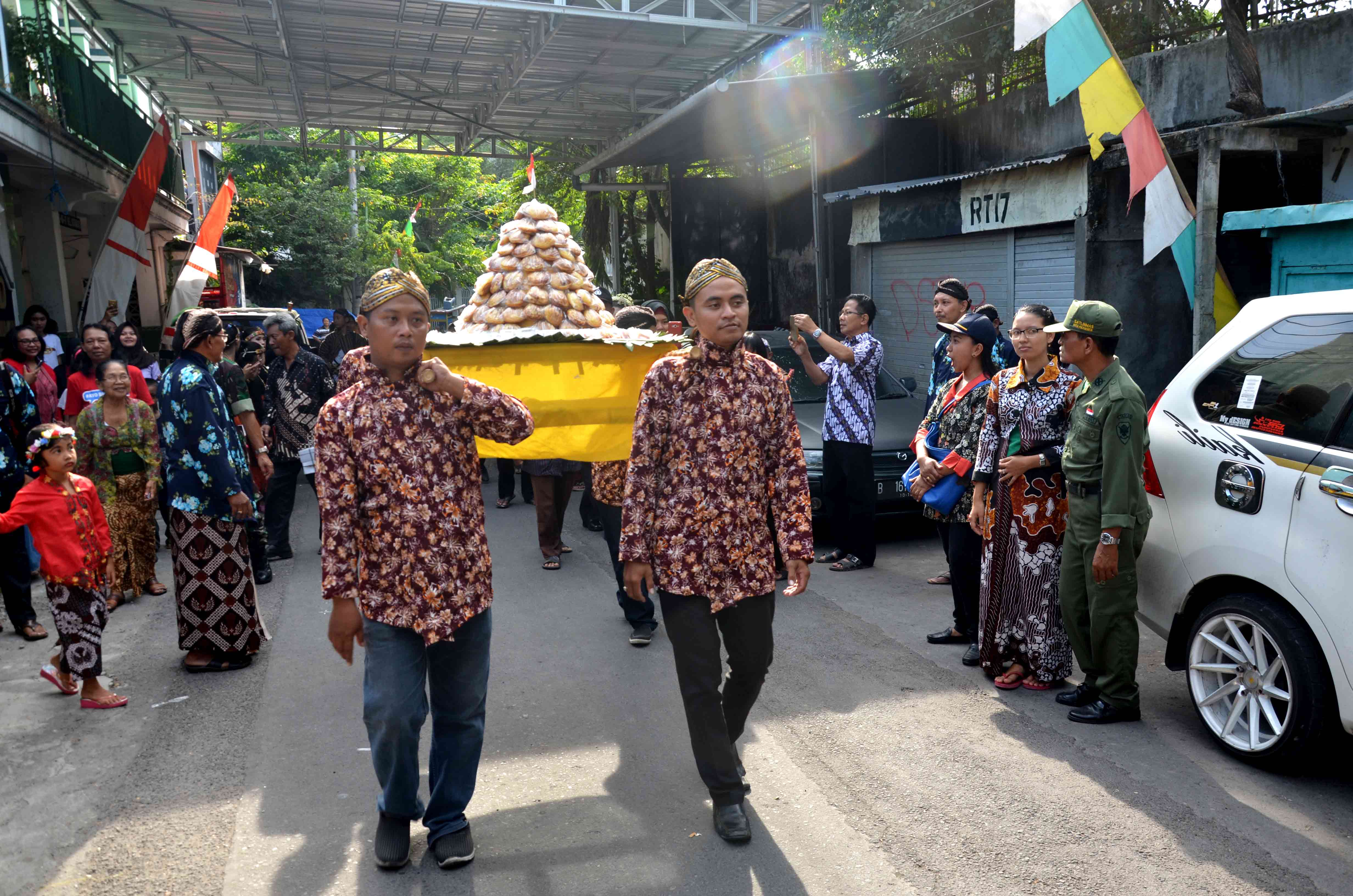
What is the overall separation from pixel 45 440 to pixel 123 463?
5.80 feet

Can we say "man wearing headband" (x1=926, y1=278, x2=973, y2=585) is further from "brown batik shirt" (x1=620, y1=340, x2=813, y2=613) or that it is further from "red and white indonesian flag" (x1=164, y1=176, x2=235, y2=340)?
"red and white indonesian flag" (x1=164, y1=176, x2=235, y2=340)


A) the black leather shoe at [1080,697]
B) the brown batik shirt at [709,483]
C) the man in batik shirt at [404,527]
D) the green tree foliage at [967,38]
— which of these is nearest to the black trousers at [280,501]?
the man in batik shirt at [404,527]

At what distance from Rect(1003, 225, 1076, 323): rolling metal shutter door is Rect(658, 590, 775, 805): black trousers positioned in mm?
7951

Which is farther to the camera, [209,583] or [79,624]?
[209,583]

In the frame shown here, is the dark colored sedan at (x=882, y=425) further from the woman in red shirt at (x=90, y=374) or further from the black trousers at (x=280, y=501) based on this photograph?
the woman in red shirt at (x=90, y=374)

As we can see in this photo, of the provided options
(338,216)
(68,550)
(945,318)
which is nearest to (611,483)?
(945,318)

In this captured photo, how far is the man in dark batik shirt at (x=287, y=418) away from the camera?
8273 millimetres

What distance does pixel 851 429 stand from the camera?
288 inches

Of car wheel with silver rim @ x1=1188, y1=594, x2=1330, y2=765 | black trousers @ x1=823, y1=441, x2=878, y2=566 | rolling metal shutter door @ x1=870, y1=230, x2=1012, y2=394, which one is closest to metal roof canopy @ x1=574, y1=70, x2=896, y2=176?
rolling metal shutter door @ x1=870, y1=230, x2=1012, y2=394

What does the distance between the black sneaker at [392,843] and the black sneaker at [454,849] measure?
0.10 metres

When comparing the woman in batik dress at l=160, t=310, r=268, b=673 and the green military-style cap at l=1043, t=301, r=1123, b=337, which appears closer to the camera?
the green military-style cap at l=1043, t=301, r=1123, b=337

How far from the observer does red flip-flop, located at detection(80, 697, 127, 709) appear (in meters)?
5.14

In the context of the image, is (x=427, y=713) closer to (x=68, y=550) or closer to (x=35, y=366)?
(x=68, y=550)

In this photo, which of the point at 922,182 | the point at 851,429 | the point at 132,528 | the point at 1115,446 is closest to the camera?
the point at 1115,446
